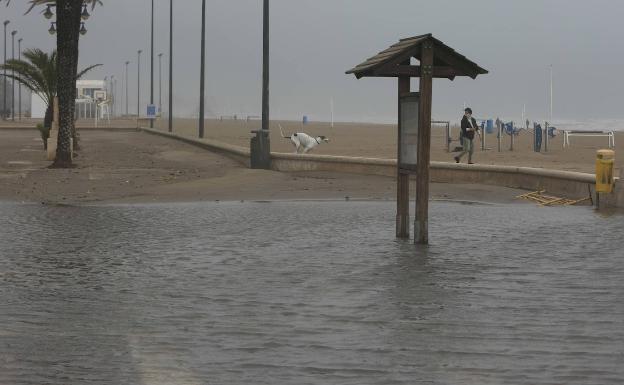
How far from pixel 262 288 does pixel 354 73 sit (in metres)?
5.65

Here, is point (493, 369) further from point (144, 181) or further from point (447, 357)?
point (144, 181)

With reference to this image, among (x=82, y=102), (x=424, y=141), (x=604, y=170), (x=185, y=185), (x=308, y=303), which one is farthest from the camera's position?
(x=82, y=102)

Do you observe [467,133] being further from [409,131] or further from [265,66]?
[409,131]

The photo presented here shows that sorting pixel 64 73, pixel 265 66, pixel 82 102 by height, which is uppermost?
pixel 82 102

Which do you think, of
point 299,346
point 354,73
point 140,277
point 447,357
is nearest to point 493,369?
point 447,357

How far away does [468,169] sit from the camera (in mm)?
27016

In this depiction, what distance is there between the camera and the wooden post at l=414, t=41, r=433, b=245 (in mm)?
15117

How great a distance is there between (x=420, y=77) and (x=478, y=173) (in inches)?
466

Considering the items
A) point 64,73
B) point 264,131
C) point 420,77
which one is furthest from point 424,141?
point 64,73

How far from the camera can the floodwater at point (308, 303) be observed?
7262 millimetres

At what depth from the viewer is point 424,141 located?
1532 cm

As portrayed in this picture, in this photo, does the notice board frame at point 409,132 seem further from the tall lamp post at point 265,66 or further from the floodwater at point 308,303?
the tall lamp post at point 265,66

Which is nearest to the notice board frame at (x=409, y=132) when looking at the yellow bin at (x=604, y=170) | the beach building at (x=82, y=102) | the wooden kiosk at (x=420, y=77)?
the wooden kiosk at (x=420, y=77)

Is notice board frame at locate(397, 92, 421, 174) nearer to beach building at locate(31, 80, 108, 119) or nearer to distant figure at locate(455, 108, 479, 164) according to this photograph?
distant figure at locate(455, 108, 479, 164)
